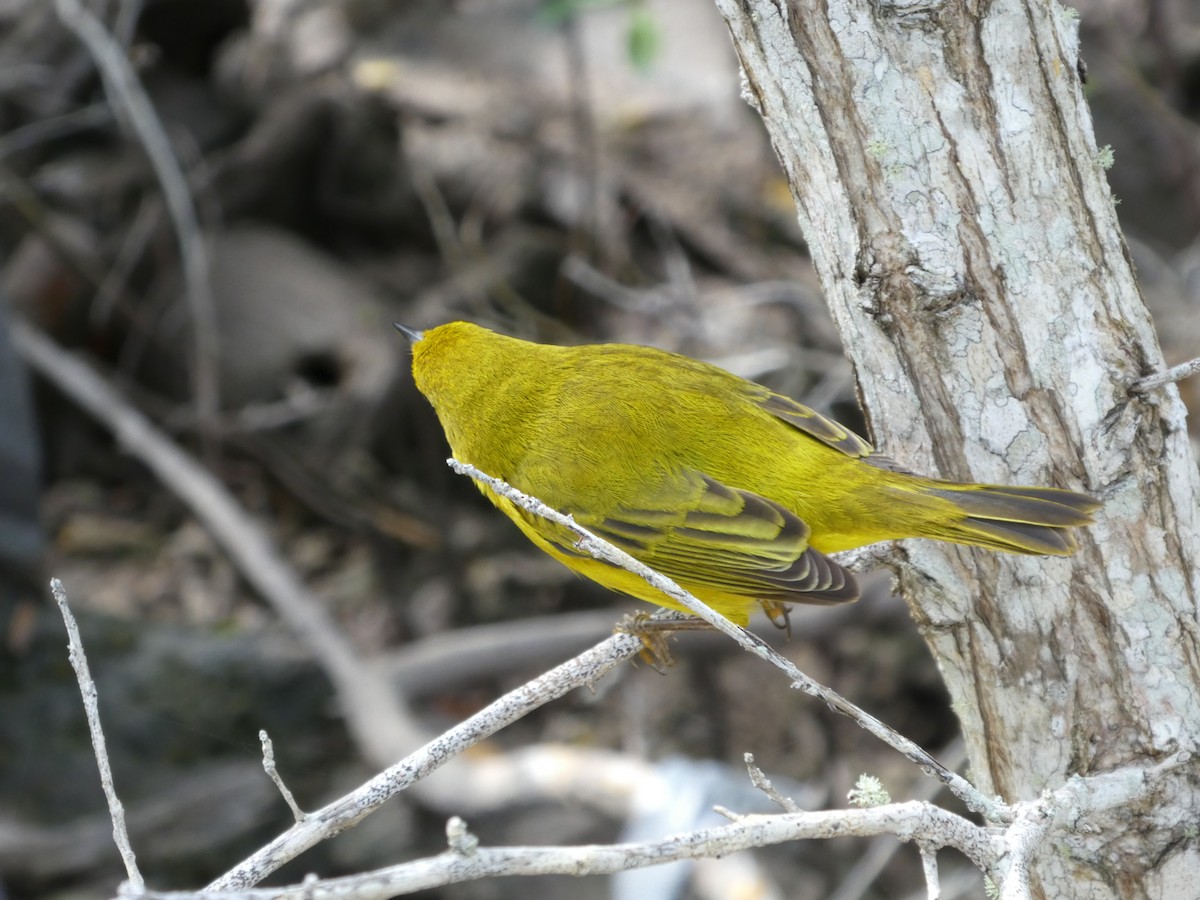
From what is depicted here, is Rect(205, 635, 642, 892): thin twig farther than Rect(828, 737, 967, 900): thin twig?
No

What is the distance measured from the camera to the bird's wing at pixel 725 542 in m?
2.78

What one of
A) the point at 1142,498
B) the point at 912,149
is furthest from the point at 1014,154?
the point at 1142,498

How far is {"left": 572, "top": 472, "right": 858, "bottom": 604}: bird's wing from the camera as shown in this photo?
278 centimetres

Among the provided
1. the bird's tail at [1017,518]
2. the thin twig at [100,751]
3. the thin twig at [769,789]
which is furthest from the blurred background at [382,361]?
the thin twig at [100,751]

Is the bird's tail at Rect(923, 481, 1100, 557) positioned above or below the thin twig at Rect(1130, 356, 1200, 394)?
below

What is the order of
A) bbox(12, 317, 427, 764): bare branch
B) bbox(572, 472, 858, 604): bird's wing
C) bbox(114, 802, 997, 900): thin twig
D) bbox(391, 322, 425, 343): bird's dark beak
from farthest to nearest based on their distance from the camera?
1. bbox(12, 317, 427, 764): bare branch
2. bbox(391, 322, 425, 343): bird's dark beak
3. bbox(572, 472, 858, 604): bird's wing
4. bbox(114, 802, 997, 900): thin twig

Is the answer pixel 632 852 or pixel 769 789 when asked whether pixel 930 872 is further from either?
pixel 632 852

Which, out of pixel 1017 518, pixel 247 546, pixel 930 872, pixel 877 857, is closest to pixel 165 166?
pixel 247 546

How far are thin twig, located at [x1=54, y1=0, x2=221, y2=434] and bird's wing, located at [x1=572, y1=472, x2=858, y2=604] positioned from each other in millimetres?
3243

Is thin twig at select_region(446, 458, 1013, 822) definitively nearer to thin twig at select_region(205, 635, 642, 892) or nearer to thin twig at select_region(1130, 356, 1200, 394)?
thin twig at select_region(205, 635, 642, 892)

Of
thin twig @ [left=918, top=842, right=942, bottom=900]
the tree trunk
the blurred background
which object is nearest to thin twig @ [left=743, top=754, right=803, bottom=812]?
thin twig @ [left=918, top=842, right=942, bottom=900]

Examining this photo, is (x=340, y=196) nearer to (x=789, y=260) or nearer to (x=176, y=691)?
(x=789, y=260)

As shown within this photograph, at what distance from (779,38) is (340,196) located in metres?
5.03

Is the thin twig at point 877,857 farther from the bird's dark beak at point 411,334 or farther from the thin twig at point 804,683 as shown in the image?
the bird's dark beak at point 411,334
